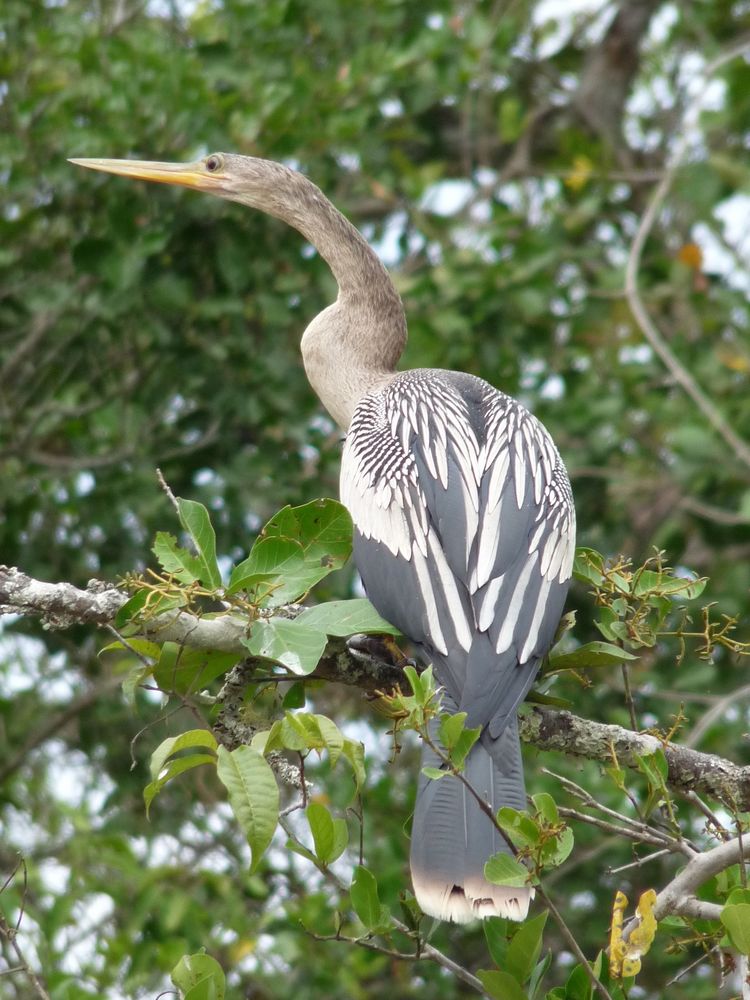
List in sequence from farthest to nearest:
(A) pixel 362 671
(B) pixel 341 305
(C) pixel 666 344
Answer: (C) pixel 666 344 < (B) pixel 341 305 < (A) pixel 362 671

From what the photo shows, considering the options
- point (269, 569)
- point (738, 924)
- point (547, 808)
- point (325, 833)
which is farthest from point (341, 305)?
point (738, 924)

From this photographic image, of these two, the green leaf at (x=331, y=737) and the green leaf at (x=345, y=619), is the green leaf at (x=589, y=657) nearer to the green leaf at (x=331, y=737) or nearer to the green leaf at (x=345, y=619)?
the green leaf at (x=345, y=619)

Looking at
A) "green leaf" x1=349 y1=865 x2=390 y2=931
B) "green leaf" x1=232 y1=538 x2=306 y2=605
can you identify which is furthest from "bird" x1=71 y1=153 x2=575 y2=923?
"green leaf" x1=232 y1=538 x2=306 y2=605

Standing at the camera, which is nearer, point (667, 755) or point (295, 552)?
point (295, 552)

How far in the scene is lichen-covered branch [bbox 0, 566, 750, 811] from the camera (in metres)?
2.31

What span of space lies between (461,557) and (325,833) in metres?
0.75

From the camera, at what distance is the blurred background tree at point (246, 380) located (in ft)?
14.2

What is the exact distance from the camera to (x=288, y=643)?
7.43 ft

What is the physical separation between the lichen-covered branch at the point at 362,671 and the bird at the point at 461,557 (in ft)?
0.38

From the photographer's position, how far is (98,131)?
4266 mm

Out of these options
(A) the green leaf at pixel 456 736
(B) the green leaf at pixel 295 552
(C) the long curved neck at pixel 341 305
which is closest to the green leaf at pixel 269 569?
(B) the green leaf at pixel 295 552

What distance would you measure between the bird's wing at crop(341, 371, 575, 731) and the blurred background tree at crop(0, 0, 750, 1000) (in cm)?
118

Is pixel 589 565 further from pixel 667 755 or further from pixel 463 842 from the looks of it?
pixel 463 842

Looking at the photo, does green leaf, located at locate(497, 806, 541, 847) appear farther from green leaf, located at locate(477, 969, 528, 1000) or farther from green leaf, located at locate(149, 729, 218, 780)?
green leaf, located at locate(149, 729, 218, 780)
